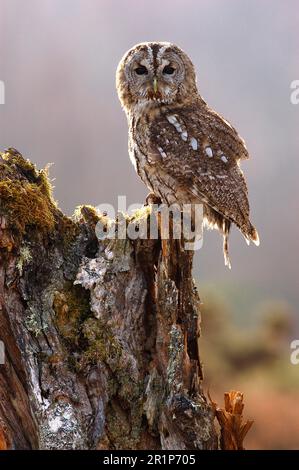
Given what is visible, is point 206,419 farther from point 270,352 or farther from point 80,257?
point 270,352

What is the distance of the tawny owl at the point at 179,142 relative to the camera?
414 centimetres

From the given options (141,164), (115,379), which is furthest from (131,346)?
(141,164)

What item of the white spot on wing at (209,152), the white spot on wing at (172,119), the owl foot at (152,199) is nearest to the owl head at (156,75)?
the white spot on wing at (172,119)

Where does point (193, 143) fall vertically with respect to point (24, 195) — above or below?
above

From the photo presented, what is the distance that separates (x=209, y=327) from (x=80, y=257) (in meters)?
4.51

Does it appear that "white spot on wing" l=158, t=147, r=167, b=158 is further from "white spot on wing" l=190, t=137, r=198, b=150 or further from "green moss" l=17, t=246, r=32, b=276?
"green moss" l=17, t=246, r=32, b=276

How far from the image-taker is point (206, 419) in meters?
3.25

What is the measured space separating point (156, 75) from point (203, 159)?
611 millimetres

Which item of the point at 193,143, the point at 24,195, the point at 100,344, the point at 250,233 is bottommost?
the point at 100,344

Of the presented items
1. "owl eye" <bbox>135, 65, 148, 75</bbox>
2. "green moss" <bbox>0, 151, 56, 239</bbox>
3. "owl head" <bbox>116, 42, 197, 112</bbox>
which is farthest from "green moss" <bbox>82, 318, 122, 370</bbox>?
"owl eye" <bbox>135, 65, 148, 75</bbox>

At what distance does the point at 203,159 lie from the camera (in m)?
4.18

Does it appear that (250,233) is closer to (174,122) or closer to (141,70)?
(174,122)

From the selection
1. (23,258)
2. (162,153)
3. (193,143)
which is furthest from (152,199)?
(23,258)

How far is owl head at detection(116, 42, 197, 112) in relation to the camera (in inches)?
167
